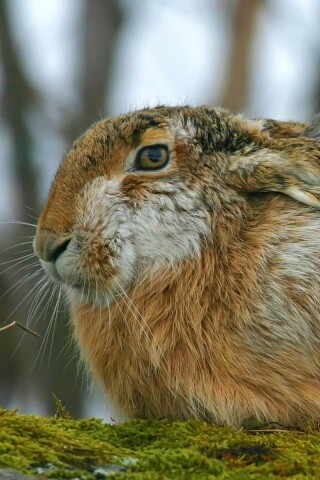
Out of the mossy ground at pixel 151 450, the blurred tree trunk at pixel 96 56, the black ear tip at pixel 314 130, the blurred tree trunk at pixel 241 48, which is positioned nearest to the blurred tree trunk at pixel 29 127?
the blurred tree trunk at pixel 96 56

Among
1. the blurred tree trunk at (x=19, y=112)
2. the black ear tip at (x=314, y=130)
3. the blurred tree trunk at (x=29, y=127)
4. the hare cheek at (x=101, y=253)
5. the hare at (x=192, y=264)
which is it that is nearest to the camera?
the hare at (x=192, y=264)

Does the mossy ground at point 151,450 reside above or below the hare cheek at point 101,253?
below

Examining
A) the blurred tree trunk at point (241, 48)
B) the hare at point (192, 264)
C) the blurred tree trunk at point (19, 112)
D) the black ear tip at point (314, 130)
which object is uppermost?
the blurred tree trunk at point (241, 48)

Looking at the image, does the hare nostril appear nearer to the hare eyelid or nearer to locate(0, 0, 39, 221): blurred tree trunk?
the hare eyelid

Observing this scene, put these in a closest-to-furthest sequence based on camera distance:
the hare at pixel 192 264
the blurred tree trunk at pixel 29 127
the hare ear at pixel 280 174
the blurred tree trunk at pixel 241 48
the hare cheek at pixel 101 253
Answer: the hare at pixel 192 264, the hare cheek at pixel 101 253, the hare ear at pixel 280 174, the blurred tree trunk at pixel 29 127, the blurred tree trunk at pixel 241 48

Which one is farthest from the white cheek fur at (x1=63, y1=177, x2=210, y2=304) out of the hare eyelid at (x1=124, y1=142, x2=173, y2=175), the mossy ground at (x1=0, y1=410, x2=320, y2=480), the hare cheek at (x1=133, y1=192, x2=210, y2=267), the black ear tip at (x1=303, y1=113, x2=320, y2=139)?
the black ear tip at (x1=303, y1=113, x2=320, y2=139)

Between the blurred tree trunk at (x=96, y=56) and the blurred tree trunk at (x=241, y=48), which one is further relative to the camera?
the blurred tree trunk at (x=241, y=48)

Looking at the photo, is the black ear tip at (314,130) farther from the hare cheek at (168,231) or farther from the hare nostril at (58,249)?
the hare nostril at (58,249)

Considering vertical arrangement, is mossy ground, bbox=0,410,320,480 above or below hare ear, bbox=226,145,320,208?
below
